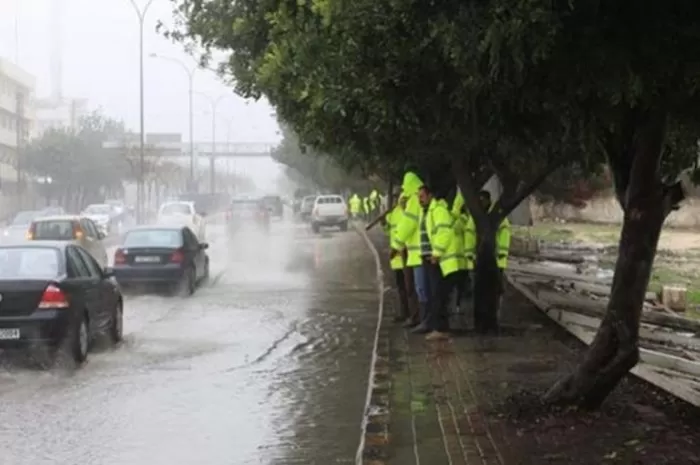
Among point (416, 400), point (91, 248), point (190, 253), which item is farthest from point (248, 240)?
point (416, 400)

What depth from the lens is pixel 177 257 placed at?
866 inches

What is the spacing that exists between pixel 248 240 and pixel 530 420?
36894 millimetres

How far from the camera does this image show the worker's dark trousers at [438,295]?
1359 cm

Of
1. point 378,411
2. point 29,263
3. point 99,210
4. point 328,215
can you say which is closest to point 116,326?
point 29,263

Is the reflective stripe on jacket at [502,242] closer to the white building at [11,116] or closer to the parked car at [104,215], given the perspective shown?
the parked car at [104,215]

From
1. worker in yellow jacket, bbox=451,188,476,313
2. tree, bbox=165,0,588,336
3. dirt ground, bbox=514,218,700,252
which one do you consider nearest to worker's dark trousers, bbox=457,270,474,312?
worker in yellow jacket, bbox=451,188,476,313

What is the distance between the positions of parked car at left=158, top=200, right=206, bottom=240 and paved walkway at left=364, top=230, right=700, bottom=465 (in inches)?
1065

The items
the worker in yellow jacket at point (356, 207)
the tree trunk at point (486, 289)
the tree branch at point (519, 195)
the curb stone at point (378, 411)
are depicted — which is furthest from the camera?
the worker in yellow jacket at point (356, 207)

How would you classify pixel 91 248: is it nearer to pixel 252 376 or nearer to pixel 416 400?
pixel 252 376

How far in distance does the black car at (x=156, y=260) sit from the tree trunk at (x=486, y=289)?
910 centimetres

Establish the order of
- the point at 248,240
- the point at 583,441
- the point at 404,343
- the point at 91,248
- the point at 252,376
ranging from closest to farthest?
the point at 583,441 < the point at 252,376 < the point at 404,343 < the point at 91,248 < the point at 248,240

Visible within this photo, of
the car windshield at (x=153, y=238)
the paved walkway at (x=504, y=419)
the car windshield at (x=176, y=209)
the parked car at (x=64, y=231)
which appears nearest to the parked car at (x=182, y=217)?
the car windshield at (x=176, y=209)

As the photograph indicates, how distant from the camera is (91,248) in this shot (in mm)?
25719

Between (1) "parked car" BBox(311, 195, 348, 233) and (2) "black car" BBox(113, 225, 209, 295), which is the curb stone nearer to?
(2) "black car" BBox(113, 225, 209, 295)
